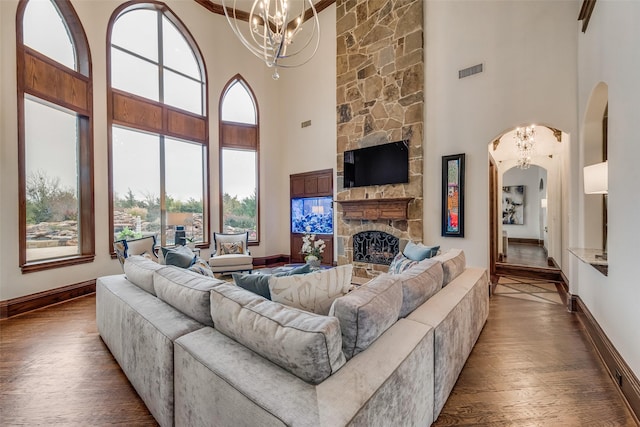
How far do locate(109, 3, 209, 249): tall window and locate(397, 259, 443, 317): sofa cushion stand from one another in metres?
4.58

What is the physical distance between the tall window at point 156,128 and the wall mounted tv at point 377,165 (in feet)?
10.2

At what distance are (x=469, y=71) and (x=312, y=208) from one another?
391 cm

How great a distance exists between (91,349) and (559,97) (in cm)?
594

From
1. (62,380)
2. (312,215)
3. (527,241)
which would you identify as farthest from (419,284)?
(527,241)

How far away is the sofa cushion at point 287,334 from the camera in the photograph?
1057mm

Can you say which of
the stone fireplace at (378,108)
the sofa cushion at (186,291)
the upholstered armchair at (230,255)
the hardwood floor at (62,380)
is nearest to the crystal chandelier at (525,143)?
the stone fireplace at (378,108)

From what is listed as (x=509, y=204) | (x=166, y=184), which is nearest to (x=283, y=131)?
(x=166, y=184)

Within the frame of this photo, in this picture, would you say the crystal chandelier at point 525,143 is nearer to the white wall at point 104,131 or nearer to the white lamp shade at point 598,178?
the white lamp shade at point 598,178

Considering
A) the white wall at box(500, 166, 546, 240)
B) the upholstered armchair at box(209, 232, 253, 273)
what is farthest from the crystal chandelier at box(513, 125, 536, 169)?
the upholstered armchair at box(209, 232, 253, 273)

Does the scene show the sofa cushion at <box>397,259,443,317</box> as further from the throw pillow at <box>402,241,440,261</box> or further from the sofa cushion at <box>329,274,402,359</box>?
the throw pillow at <box>402,241,440,261</box>

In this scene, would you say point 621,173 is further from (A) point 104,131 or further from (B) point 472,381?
(A) point 104,131

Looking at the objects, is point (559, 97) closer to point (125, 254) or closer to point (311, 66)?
point (311, 66)

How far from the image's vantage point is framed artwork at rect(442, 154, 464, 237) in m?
4.41

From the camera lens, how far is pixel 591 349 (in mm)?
2562
